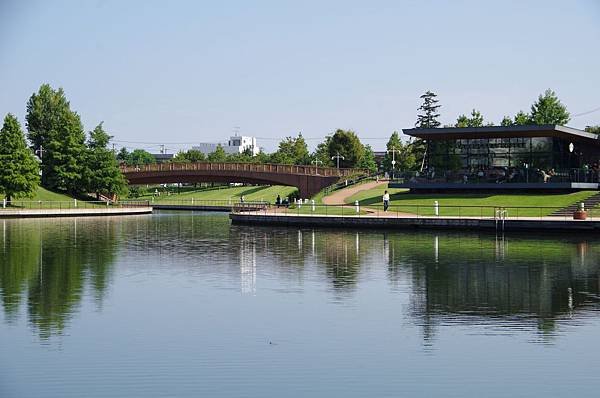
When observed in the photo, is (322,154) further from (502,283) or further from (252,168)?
(502,283)

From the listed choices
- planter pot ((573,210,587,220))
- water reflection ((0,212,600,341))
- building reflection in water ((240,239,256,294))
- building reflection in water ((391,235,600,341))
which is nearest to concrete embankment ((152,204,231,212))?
water reflection ((0,212,600,341))

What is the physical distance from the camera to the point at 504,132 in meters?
78.4

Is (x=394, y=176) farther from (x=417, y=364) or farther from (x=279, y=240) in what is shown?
(x=417, y=364)

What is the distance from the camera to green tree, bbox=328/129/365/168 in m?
143

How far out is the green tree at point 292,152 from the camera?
156 metres

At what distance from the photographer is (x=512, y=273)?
115ft

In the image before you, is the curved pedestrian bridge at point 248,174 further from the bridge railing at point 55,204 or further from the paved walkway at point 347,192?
the bridge railing at point 55,204

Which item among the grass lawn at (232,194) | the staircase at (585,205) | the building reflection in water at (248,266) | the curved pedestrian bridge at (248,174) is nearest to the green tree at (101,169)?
the curved pedestrian bridge at (248,174)

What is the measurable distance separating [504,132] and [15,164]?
5581cm

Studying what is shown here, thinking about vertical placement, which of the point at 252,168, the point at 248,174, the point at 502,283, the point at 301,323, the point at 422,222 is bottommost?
the point at 301,323

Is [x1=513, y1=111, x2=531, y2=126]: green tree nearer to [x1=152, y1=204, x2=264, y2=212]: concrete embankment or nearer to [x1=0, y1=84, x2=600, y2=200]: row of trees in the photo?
[x1=0, y1=84, x2=600, y2=200]: row of trees

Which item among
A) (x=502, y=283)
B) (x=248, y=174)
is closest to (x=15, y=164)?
(x=248, y=174)

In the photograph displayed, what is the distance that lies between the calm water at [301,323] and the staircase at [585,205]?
20.7 metres

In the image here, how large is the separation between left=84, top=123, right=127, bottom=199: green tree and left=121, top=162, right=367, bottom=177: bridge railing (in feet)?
23.6
